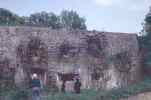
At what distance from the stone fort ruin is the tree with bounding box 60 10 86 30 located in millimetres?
14913

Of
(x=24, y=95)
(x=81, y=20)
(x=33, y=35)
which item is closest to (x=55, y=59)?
(x=33, y=35)

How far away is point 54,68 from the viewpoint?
19.0 metres

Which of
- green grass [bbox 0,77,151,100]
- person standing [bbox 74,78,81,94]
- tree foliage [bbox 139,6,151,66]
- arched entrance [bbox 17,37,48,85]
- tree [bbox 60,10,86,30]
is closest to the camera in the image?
green grass [bbox 0,77,151,100]

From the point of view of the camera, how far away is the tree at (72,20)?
35656 millimetres

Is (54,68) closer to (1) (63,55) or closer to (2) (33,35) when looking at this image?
(1) (63,55)

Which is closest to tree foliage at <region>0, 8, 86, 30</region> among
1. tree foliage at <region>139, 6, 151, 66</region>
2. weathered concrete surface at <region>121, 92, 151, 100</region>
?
tree foliage at <region>139, 6, 151, 66</region>

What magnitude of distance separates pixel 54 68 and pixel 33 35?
2182mm

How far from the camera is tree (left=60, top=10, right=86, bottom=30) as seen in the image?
35.7 m

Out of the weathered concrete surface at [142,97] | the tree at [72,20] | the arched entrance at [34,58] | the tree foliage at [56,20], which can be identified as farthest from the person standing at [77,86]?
the tree at [72,20]

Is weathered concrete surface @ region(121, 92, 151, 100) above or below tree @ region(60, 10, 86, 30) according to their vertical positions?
below

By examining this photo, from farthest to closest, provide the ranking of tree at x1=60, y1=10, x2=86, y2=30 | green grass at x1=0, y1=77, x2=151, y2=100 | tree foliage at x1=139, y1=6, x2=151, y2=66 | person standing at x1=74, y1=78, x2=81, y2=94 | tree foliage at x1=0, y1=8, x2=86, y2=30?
tree at x1=60, y1=10, x2=86, y2=30, tree foliage at x1=0, y1=8, x2=86, y2=30, tree foliage at x1=139, y1=6, x2=151, y2=66, person standing at x1=74, y1=78, x2=81, y2=94, green grass at x1=0, y1=77, x2=151, y2=100

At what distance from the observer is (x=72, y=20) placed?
1458 inches

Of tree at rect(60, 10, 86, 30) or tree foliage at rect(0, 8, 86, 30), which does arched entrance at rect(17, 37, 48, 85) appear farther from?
tree at rect(60, 10, 86, 30)

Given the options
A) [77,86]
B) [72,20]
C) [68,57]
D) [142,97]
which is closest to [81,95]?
[77,86]
